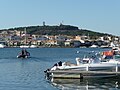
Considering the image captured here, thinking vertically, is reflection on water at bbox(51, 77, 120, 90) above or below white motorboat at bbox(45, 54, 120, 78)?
below

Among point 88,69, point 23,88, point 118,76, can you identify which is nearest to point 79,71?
point 88,69

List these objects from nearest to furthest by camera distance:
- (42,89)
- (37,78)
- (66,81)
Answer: (42,89) < (66,81) < (37,78)

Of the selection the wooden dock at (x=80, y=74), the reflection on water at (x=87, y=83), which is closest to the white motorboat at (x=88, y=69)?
the wooden dock at (x=80, y=74)

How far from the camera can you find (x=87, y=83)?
36406 mm

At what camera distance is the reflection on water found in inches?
1350

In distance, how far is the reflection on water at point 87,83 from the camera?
34.3 meters

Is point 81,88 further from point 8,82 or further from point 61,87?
point 8,82

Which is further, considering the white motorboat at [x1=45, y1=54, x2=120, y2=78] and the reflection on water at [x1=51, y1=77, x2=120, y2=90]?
the white motorboat at [x1=45, y1=54, x2=120, y2=78]

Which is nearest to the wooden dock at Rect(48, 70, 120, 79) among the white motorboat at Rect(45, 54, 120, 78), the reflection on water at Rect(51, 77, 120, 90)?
the white motorboat at Rect(45, 54, 120, 78)

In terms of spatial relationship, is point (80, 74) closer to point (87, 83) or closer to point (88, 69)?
point (88, 69)

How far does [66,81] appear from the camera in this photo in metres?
37.6

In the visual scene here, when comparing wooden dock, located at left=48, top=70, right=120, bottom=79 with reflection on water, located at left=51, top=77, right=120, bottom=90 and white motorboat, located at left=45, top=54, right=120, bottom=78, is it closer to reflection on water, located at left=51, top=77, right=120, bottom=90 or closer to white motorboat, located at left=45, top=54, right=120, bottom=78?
white motorboat, located at left=45, top=54, right=120, bottom=78

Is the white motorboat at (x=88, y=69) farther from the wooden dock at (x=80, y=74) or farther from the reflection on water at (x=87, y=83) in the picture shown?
the reflection on water at (x=87, y=83)

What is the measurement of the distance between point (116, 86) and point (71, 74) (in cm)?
498
